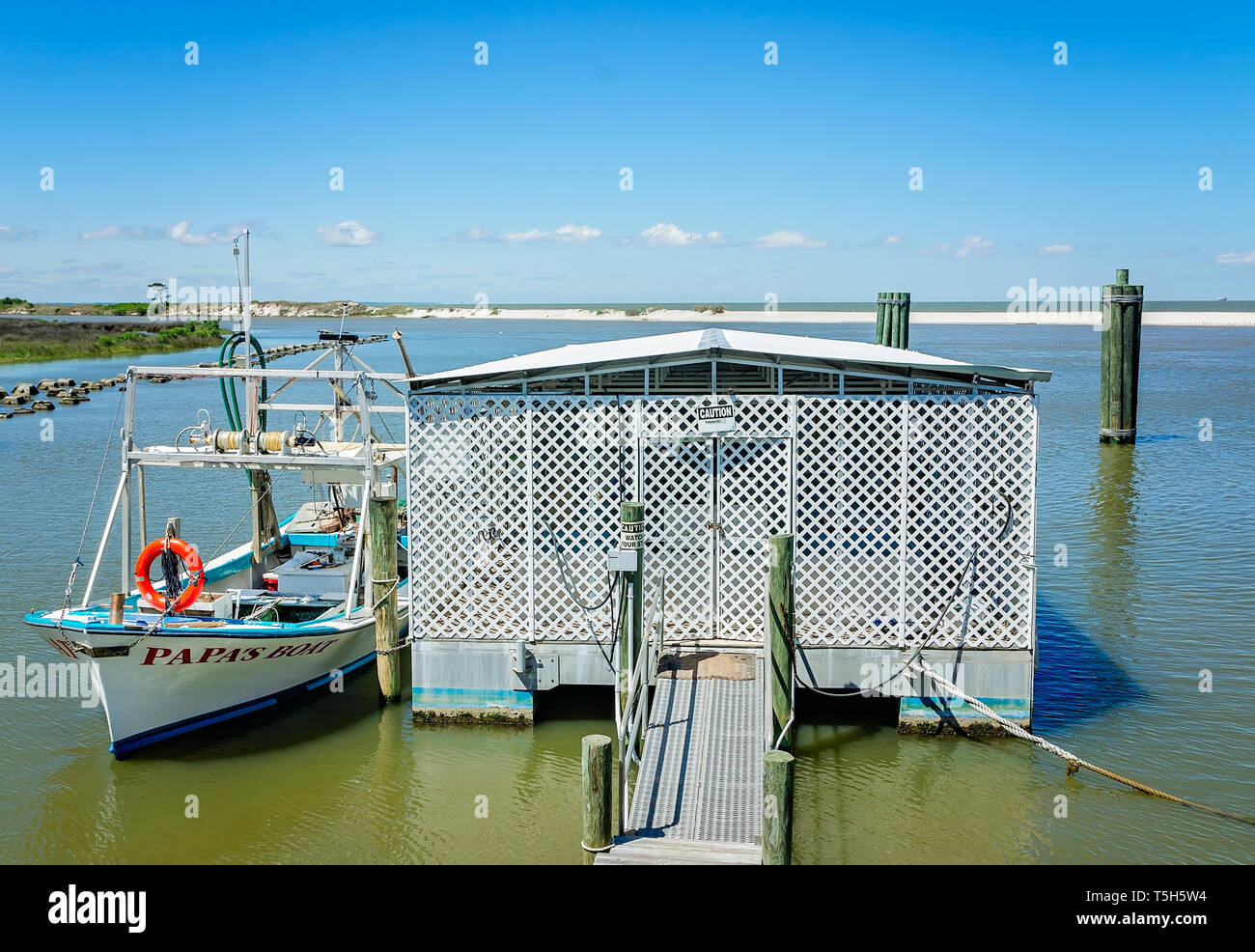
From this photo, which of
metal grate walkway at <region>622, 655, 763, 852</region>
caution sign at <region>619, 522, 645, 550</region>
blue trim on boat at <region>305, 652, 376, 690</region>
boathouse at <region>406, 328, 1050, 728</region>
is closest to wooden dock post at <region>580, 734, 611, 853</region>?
metal grate walkway at <region>622, 655, 763, 852</region>

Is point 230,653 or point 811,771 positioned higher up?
point 230,653

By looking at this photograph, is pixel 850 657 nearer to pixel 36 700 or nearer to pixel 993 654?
pixel 993 654

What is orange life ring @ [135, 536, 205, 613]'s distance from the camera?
1115cm

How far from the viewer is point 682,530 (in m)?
10.8

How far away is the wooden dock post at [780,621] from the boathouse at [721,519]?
50.0 inches

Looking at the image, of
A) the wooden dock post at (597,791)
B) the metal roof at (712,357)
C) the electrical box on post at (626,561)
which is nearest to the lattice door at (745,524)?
the metal roof at (712,357)

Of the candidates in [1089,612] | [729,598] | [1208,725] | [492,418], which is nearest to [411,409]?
[492,418]

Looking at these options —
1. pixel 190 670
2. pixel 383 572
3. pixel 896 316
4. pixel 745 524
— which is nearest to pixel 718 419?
pixel 745 524

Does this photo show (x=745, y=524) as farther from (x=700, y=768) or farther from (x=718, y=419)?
(x=700, y=768)

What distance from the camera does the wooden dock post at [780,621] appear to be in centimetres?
Result: 933

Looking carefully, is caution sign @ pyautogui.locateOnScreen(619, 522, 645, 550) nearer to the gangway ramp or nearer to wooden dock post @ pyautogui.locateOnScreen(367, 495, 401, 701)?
the gangway ramp

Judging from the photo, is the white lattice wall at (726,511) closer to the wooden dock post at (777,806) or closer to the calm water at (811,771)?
the calm water at (811,771)

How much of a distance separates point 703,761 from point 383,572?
463 cm
